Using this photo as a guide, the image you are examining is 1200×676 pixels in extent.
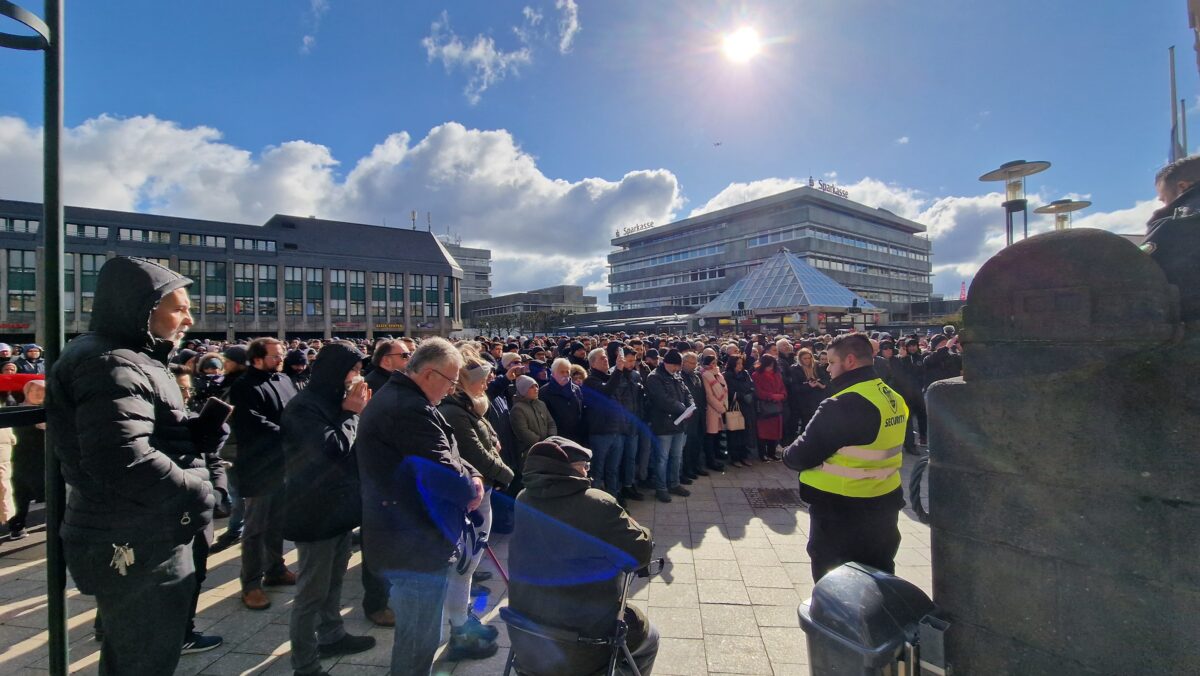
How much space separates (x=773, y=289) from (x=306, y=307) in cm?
5341

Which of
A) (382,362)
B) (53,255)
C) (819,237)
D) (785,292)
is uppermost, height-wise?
(819,237)

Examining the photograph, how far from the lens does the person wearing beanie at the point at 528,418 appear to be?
A: 5.75 m

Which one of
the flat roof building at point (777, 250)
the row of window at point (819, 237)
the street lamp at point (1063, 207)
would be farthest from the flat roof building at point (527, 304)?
the street lamp at point (1063, 207)

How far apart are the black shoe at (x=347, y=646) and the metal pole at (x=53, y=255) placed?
2.28 metres

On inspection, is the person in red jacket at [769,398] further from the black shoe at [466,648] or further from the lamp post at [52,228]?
the lamp post at [52,228]

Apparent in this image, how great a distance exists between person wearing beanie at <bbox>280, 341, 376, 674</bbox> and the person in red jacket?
22.5ft

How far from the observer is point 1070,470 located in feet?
6.16

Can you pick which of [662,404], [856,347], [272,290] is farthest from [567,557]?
[272,290]

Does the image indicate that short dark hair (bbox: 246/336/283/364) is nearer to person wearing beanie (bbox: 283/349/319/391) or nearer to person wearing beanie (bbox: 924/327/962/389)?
person wearing beanie (bbox: 283/349/319/391)

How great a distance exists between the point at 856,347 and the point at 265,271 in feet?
228

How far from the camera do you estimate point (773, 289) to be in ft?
127

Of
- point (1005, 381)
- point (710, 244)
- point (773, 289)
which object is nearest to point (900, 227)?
point (710, 244)

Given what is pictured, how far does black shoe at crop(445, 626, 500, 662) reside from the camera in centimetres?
346

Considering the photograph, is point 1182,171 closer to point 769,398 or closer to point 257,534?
point 257,534
